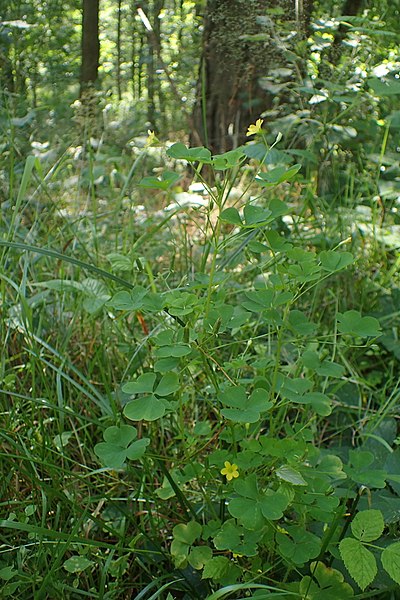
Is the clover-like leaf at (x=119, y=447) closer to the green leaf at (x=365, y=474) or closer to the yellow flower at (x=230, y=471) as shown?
the yellow flower at (x=230, y=471)

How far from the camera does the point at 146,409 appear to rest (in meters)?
0.94

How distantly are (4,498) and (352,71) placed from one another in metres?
1.82

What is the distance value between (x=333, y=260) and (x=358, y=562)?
0.44 m

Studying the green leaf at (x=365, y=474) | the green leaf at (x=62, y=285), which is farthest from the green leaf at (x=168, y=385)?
the green leaf at (x=62, y=285)

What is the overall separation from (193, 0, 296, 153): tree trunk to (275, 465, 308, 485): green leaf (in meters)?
1.21

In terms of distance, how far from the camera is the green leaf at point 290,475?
904mm

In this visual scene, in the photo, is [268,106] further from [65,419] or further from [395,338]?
[65,419]

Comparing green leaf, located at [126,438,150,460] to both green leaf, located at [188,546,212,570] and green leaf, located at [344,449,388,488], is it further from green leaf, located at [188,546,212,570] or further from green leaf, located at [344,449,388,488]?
green leaf, located at [344,449,388,488]

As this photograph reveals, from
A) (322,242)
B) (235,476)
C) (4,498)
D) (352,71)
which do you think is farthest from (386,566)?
(352,71)

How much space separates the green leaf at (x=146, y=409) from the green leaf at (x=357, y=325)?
304 mm

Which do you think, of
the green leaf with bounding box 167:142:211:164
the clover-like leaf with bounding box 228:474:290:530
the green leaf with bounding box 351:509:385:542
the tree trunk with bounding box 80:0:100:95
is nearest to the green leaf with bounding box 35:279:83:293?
the green leaf with bounding box 167:142:211:164

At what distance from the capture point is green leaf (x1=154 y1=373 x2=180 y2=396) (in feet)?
3.08

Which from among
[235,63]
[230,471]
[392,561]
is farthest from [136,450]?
[235,63]

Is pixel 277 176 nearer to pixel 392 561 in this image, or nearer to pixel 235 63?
pixel 392 561
